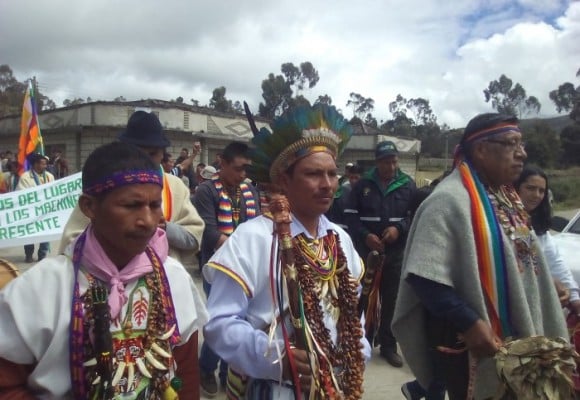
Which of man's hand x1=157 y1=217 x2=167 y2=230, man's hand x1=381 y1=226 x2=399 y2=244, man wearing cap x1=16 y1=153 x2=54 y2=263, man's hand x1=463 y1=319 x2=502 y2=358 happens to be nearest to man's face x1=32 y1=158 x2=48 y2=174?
man wearing cap x1=16 y1=153 x2=54 y2=263

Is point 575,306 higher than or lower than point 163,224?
lower

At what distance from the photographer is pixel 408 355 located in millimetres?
2664

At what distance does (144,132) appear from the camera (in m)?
3.07

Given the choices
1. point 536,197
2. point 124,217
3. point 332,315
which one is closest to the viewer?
point 124,217

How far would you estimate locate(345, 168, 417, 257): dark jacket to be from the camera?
16.1 feet

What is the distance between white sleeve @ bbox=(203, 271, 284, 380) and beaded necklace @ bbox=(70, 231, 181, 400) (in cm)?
16

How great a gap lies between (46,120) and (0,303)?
27562 millimetres

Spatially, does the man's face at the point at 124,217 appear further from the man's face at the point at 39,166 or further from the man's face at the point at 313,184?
the man's face at the point at 39,166

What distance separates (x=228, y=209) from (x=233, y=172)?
33 cm

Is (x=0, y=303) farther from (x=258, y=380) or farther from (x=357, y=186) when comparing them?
(x=357, y=186)

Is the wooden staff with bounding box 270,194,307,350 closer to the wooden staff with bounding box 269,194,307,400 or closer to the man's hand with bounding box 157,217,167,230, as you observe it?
the wooden staff with bounding box 269,194,307,400

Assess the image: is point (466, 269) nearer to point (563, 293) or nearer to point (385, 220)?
point (563, 293)

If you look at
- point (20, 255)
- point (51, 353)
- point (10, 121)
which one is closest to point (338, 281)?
point (51, 353)

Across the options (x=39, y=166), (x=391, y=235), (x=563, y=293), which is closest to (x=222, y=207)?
(x=391, y=235)
